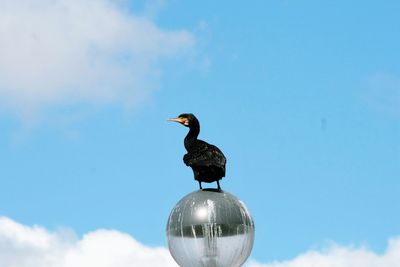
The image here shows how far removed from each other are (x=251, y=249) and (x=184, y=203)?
774 millimetres

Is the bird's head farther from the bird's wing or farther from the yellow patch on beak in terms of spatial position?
the bird's wing

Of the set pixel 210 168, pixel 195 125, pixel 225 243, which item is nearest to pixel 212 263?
pixel 225 243

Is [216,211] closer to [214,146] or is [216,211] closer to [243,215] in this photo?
[243,215]

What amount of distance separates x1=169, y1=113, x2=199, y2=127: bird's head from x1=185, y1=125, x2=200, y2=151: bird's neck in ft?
0.17

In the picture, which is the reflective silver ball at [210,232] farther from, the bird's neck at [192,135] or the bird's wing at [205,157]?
the bird's neck at [192,135]

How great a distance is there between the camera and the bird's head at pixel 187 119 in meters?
11.3

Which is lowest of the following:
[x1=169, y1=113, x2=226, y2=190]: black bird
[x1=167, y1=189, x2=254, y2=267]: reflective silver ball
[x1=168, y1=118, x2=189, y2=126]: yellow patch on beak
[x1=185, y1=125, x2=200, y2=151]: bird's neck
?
[x1=167, y1=189, x2=254, y2=267]: reflective silver ball

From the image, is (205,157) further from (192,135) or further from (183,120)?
(183,120)

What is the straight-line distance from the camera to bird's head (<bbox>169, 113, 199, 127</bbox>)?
11.3 meters

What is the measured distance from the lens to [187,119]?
37.2 ft

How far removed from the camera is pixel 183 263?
9922 mm

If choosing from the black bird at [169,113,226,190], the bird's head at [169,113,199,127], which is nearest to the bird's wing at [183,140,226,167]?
the black bird at [169,113,226,190]

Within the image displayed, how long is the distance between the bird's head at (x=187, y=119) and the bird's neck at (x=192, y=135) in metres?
0.05

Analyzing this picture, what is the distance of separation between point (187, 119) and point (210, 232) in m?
1.84
